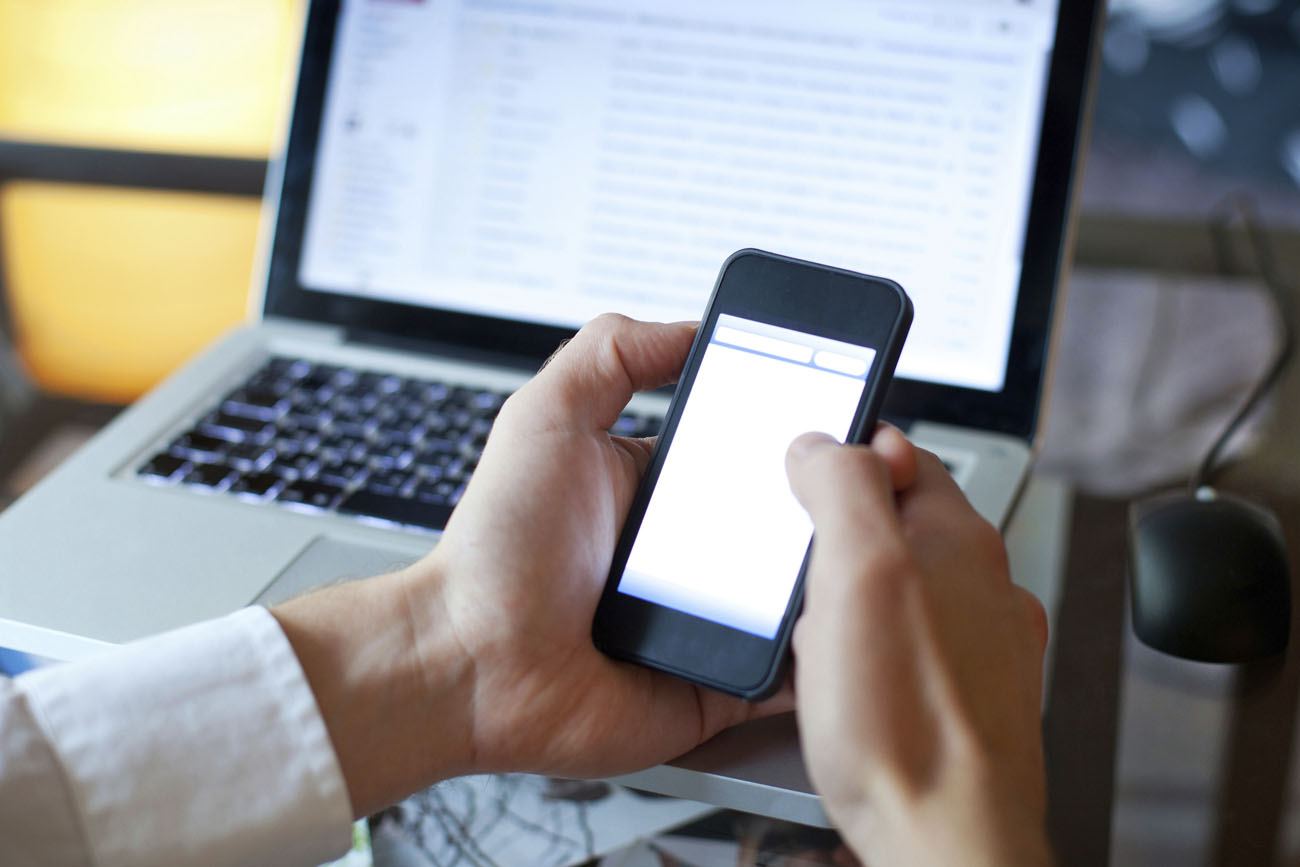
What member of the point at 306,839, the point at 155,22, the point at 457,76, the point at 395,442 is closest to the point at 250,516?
the point at 395,442

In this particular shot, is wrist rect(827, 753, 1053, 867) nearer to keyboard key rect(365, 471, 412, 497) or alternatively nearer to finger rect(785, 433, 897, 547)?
finger rect(785, 433, 897, 547)

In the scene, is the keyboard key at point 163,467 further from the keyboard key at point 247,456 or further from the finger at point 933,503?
the finger at point 933,503

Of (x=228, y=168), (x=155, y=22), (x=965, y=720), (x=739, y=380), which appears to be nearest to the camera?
(x=965, y=720)

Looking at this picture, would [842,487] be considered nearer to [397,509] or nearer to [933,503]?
[933,503]

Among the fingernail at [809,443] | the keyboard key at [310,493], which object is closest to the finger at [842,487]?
the fingernail at [809,443]

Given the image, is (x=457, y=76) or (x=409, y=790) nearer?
(x=409, y=790)

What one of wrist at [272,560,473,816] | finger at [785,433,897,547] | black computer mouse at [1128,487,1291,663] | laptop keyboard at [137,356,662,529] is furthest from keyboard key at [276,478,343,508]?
black computer mouse at [1128,487,1291,663]

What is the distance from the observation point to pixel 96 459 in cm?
52

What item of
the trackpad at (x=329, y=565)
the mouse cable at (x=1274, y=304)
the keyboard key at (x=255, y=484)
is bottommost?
the trackpad at (x=329, y=565)

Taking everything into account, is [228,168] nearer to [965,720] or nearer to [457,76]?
[457,76]

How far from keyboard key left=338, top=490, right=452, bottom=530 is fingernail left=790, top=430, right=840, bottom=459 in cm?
19

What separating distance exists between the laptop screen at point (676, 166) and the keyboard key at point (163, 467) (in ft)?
0.46

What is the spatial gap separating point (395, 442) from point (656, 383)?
176mm

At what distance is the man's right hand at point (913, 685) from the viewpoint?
11.4 inches
